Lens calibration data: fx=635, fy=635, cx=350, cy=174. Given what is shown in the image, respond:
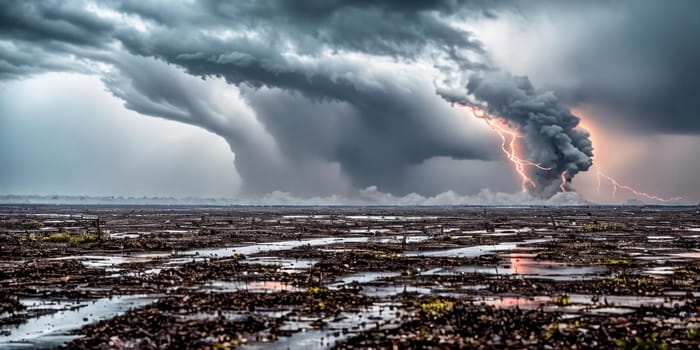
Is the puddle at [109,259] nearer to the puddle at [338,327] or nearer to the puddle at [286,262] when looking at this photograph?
the puddle at [286,262]

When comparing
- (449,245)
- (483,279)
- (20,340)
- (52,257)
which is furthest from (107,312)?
(449,245)

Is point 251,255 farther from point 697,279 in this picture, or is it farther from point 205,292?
point 697,279

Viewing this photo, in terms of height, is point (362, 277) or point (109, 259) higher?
point (362, 277)

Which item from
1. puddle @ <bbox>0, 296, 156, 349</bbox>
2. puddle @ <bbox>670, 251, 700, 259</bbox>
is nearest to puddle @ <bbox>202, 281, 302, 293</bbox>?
puddle @ <bbox>0, 296, 156, 349</bbox>

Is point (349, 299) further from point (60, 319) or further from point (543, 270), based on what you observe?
point (543, 270)

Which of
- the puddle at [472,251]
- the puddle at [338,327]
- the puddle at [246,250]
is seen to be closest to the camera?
Result: the puddle at [338,327]

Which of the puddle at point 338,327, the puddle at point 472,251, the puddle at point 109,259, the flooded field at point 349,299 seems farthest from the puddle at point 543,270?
the puddle at point 109,259

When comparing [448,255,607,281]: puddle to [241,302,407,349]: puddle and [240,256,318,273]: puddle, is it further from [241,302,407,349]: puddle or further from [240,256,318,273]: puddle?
[241,302,407,349]: puddle

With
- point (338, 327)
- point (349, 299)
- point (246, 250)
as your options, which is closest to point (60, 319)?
point (338, 327)
